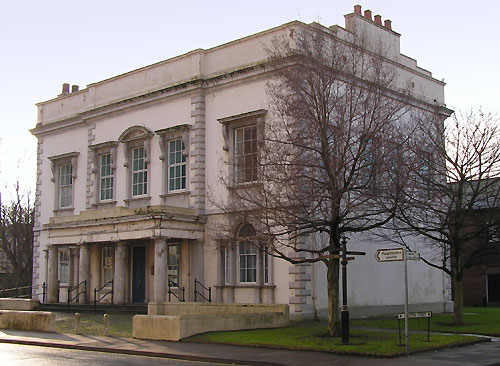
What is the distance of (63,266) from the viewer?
36.0m

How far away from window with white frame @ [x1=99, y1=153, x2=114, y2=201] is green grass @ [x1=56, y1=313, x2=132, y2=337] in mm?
7147

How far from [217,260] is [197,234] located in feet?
4.63

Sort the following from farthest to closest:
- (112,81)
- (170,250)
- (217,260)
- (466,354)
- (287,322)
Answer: (112,81) → (170,250) → (217,260) → (287,322) → (466,354)

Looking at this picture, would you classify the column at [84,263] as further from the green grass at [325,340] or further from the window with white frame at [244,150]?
the green grass at [325,340]

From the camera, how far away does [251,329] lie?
22125 mm

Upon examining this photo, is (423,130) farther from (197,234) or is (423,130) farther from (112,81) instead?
(112,81)

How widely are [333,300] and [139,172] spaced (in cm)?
1564

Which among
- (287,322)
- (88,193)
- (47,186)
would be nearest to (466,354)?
(287,322)

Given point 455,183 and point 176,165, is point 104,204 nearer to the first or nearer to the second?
point 176,165

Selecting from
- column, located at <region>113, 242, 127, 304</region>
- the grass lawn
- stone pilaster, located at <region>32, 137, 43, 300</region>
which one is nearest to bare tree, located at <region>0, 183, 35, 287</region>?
stone pilaster, located at <region>32, 137, 43, 300</region>

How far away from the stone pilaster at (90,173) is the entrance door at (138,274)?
165 inches

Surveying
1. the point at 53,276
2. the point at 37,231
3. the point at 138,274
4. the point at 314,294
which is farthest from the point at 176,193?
the point at 37,231

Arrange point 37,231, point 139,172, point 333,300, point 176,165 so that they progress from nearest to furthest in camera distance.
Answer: point 333,300
point 176,165
point 139,172
point 37,231

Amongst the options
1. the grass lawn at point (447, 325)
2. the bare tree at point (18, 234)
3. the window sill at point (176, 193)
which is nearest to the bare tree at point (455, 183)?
the grass lawn at point (447, 325)
